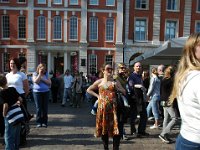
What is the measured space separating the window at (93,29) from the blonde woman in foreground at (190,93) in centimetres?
2784

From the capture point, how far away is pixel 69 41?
29.0m

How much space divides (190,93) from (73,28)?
2775 centimetres

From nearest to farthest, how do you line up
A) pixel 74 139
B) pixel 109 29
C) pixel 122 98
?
pixel 122 98
pixel 74 139
pixel 109 29

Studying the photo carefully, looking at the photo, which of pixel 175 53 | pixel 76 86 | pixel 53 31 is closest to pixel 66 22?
pixel 53 31

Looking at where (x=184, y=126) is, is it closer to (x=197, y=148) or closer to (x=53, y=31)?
(x=197, y=148)

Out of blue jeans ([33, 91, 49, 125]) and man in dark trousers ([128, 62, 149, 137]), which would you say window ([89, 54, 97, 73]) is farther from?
man in dark trousers ([128, 62, 149, 137])

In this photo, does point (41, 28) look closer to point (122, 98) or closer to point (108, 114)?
point (122, 98)

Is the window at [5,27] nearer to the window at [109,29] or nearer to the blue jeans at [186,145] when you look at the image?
the window at [109,29]

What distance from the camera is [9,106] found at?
176 inches

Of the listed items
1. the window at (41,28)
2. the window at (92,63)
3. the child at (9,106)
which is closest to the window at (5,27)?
the window at (41,28)

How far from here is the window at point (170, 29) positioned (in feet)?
99.5

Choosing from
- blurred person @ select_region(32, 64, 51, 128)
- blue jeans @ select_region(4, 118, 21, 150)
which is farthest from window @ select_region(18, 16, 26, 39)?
blue jeans @ select_region(4, 118, 21, 150)

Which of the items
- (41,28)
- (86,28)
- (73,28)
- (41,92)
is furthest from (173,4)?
(41,92)

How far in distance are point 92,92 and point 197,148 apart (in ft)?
11.6
